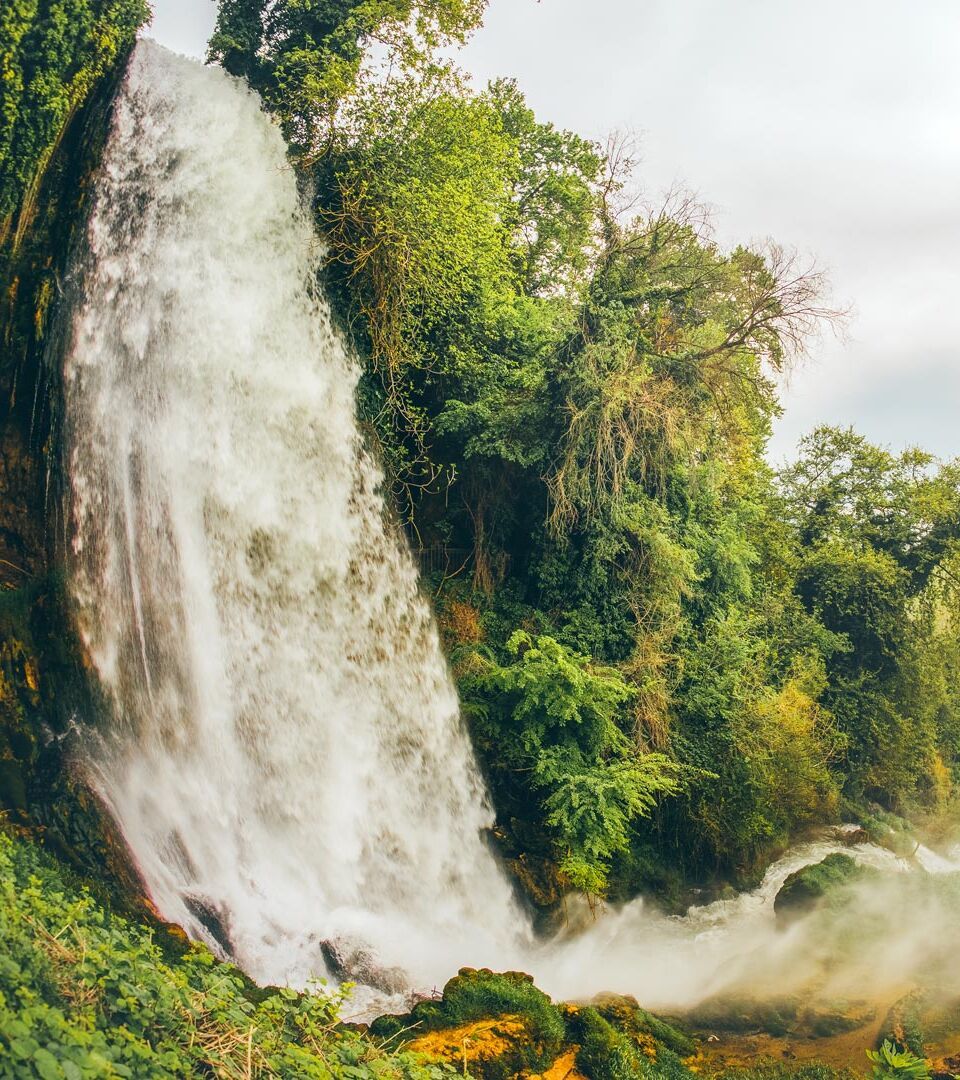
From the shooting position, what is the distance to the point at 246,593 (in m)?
8.92

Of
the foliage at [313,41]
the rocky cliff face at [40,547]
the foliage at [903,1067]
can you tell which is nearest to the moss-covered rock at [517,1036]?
the foliage at [903,1067]

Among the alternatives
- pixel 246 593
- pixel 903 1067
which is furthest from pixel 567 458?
pixel 903 1067

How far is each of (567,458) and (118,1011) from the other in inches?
343

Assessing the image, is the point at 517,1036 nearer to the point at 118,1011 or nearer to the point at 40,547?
the point at 118,1011

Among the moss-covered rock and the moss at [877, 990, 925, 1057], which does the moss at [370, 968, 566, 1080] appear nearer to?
the moss-covered rock

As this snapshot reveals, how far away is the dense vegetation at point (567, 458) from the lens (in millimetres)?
10789

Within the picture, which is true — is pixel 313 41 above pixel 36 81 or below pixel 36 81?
above

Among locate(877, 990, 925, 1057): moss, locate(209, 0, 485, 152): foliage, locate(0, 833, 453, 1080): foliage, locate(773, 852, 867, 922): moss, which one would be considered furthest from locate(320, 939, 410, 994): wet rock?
locate(209, 0, 485, 152): foliage

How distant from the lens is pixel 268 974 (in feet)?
25.0

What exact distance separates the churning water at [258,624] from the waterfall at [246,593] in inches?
1.0

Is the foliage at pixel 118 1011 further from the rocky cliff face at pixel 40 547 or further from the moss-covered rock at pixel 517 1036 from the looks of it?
the moss-covered rock at pixel 517 1036

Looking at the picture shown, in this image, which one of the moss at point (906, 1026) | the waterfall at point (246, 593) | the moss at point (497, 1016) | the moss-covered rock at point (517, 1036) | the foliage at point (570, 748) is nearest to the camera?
the moss-covered rock at point (517, 1036)

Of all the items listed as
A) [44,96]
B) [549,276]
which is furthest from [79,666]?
[549,276]

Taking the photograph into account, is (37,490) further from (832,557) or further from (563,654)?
(832,557)
